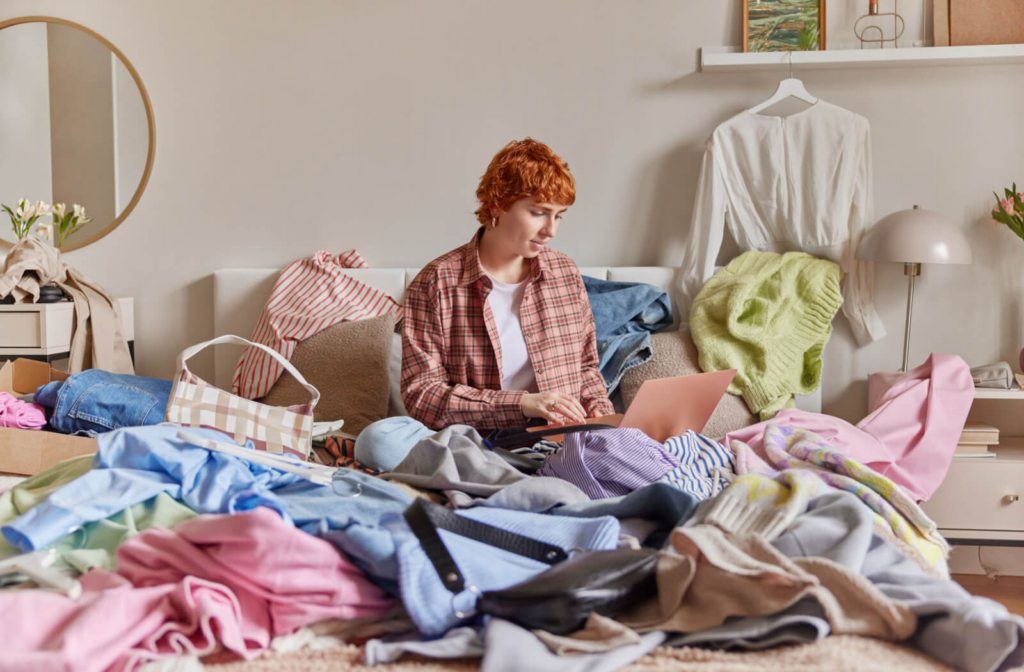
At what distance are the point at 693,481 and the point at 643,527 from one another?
0.97ft

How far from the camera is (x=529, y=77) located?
102 inches

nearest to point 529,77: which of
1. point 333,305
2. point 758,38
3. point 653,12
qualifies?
point 653,12

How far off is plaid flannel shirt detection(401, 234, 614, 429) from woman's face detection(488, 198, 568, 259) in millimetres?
82

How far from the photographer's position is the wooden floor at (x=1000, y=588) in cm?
211

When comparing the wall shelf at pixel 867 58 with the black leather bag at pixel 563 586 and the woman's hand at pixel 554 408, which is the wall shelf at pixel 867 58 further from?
the black leather bag at pixel 563 586

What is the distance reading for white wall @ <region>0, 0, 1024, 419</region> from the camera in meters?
2.46

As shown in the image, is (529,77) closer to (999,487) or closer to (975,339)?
(975,339)

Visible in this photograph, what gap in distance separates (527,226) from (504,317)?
0.24m

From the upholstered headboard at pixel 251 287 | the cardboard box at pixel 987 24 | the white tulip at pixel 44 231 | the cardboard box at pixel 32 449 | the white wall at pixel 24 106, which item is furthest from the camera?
the white wall at pixel 24 106

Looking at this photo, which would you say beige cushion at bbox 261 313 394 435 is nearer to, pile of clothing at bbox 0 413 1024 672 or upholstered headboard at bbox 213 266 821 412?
upholstered headboard at bbox 213 266 821 412

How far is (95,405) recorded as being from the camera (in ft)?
6.27

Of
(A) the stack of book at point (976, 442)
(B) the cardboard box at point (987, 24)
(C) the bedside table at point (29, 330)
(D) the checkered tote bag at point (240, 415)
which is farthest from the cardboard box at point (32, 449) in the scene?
(B) the cardboard box at point (987, 24)

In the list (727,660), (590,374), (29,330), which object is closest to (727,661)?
(727,660)

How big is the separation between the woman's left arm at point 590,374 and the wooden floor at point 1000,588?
1.18 metres
